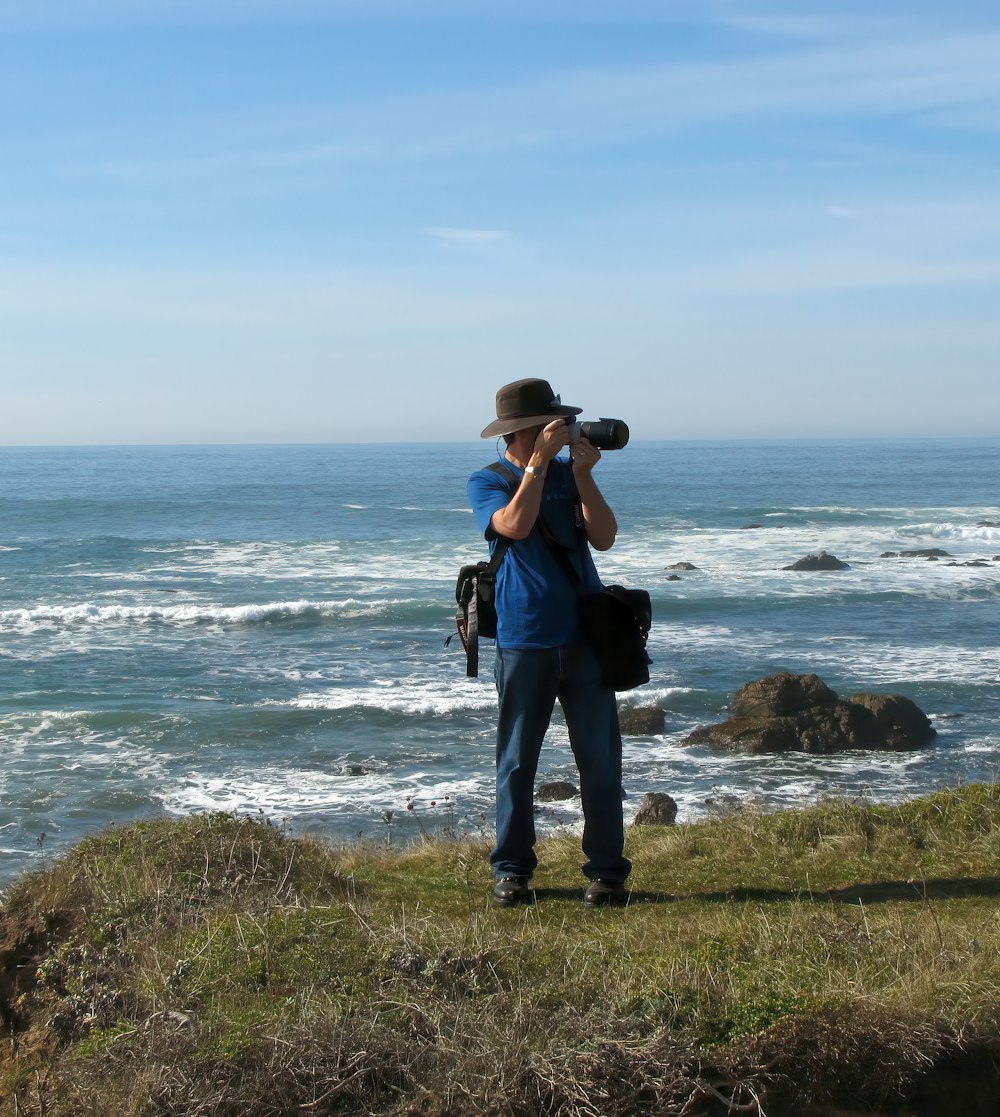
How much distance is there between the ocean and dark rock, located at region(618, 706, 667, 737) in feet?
1.43

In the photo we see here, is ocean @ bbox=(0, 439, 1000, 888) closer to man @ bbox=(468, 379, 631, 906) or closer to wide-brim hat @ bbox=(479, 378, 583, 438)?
man @ bbox=(468, 379, 631, 906)

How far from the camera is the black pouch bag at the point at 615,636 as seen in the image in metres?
4.81

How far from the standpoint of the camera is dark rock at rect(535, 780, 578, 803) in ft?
42.5

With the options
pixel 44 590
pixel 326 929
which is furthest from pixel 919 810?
pixel 44 590

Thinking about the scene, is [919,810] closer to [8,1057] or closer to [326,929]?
[326,929]

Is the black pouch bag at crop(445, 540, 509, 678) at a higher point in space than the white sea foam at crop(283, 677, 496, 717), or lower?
higher

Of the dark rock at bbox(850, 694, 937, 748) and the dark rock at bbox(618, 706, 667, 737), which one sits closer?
the dark rock at bbox(850, 694, 937, 748)

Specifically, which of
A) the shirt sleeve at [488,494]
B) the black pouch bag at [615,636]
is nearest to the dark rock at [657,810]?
the black pouch bag at [615,636]

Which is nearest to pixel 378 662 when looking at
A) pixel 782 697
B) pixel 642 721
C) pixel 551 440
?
pixel 642 721

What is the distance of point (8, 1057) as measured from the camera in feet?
13.9

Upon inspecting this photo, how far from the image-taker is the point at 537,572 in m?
4.83

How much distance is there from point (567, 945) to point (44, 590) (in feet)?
97.5

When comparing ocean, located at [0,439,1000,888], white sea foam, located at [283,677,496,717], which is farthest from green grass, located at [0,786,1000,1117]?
white sea foam, located at [283,677,496,717]

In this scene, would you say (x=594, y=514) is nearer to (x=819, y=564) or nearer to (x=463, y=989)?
(x=463, y=989)
